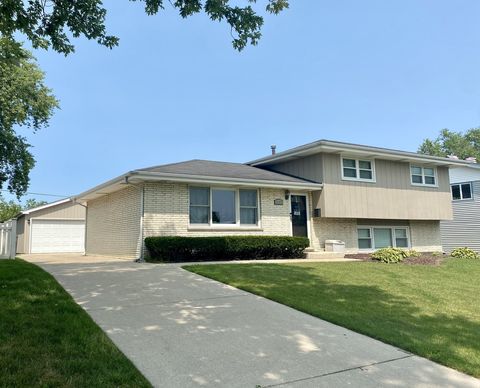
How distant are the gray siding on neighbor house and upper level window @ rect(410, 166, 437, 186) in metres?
6.56

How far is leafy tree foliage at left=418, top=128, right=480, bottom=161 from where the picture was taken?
60156 millimetres

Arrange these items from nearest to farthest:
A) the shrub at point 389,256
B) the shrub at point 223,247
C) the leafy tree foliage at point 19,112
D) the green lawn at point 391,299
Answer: the green lawn at point 391,299
the shrub at point 223,247
the shrub at point 389,256
the leafy tree foliage at point 19,112

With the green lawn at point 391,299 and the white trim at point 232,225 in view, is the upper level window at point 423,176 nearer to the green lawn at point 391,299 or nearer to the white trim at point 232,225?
the green lawn at point 391,299

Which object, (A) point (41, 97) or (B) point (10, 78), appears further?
(A) point (41, 97)

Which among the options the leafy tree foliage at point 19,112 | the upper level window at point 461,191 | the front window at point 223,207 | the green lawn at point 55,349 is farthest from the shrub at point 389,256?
the leafy tree foliage at point 19,112

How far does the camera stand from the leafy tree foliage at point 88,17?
6590 millimetres

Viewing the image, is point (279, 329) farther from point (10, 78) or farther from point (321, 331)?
point (10, 78)

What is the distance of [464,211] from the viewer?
26.1m

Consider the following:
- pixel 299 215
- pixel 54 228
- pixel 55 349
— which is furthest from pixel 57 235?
pixel 55 349

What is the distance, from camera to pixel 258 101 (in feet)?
87.7

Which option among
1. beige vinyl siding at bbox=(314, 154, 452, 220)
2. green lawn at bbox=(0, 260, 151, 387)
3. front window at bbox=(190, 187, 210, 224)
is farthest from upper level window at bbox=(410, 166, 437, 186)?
green lawn at bbox=(0, 260, 151, 387)

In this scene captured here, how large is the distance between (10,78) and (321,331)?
2614 centimetres

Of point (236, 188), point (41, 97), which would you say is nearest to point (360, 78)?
point (236, 188)

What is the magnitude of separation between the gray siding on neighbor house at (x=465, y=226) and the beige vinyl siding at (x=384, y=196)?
5563mm
